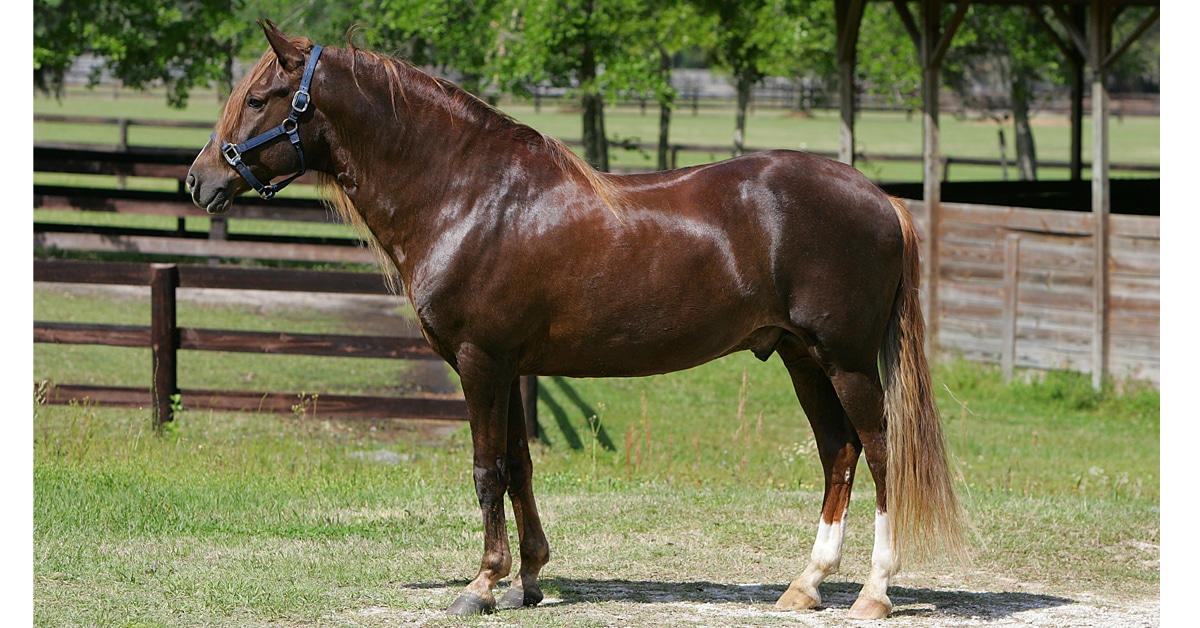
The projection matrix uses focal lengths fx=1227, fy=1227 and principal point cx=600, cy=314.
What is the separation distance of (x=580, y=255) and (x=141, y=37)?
11.4 meters

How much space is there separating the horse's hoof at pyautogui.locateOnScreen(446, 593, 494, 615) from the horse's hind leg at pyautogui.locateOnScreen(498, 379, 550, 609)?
0.17 meters

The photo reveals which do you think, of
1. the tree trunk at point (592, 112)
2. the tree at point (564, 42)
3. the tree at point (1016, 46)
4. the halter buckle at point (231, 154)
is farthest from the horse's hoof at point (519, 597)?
the tree at point (1016, 46)

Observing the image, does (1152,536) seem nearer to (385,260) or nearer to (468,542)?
(468,542)

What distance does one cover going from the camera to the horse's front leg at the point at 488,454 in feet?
15.2

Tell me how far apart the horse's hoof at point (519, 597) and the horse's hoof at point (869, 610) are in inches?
48.6

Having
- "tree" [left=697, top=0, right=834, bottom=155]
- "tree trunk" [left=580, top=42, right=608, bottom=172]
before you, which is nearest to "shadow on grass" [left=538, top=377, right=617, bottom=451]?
"tree trunk" [left=580, top=42, right=608, bottom=172]

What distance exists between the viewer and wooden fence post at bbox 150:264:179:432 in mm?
8164

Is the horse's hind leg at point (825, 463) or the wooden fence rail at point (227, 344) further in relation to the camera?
the wooden fence rail at point (227, 344)

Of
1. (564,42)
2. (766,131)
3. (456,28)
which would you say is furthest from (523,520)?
(766,131)

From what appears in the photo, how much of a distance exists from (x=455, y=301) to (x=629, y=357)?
27.8 inches

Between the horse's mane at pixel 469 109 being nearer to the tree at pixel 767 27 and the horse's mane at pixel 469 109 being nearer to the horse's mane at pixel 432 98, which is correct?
the horse's mane at pixel 432 98

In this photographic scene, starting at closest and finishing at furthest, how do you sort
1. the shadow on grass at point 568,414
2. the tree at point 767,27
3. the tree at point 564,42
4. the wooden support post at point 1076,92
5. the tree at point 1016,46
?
1. the shadow on grass at point 568,414
2. the tree at point 564,42
3. the wooden support post at point 1076,92
4. the tree at point 767,27
5. the tree at point 1016,46

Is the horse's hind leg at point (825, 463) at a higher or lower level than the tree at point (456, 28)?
lower

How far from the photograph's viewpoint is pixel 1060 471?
893 cm
